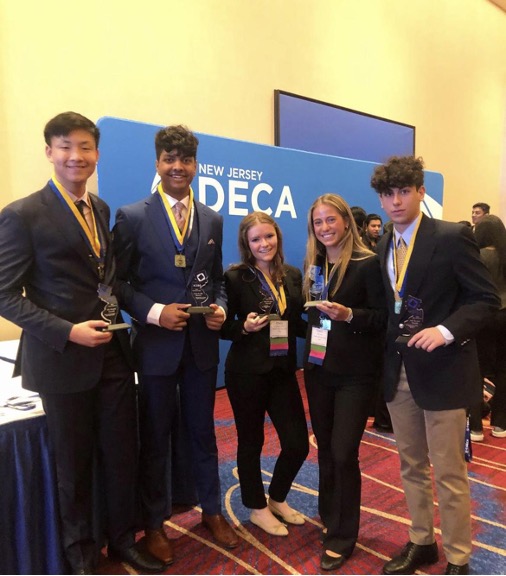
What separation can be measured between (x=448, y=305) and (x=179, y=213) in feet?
3.61

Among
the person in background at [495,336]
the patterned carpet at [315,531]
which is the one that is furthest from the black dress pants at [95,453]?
the person in background at [495,336]

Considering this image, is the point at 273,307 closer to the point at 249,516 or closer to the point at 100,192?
the point at 249,516

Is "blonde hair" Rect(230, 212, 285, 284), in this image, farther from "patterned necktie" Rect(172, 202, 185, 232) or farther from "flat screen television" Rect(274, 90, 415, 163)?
"flat screen television" Rect(274, 90, 415, 163)

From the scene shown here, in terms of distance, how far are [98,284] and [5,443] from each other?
2.12 feet

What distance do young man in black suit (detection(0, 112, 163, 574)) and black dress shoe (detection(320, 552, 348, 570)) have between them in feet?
2.73

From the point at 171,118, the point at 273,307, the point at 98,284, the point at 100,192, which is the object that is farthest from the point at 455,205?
the point at 98,284

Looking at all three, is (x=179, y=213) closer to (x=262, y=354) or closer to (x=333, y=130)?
(x=262, y=354)

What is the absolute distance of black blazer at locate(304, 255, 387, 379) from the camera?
196cm

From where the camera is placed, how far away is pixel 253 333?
213cm

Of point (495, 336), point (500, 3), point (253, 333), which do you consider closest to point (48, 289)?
point (253, 333)

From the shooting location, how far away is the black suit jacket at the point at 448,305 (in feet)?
5.67

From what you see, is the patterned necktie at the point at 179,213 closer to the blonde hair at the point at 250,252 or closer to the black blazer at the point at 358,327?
the blonde hair at the point at 250,252

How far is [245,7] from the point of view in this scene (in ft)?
16.5

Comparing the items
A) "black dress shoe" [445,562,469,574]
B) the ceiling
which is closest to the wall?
the ceiling
